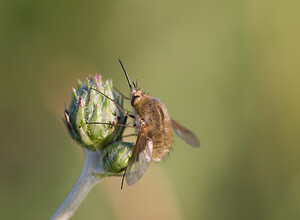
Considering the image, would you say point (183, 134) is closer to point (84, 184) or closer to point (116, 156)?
point (116, 156)

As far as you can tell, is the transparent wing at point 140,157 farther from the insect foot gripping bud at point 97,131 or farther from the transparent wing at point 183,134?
the transparent wing at point 183,134

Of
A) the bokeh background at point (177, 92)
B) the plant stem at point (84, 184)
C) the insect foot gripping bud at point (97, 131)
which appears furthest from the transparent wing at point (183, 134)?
the bokeh background at point (177, 92)

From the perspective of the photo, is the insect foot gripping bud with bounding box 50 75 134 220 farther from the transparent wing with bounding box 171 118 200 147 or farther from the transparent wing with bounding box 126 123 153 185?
the transparent wing with bounding box 171 118 200 147

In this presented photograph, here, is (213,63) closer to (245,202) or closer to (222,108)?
(222,108)

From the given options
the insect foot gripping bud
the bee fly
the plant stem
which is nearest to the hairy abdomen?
the bee fly

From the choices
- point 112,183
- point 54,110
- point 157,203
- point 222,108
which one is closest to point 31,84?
point 54,110

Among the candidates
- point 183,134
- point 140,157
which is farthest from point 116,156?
point 183,134
